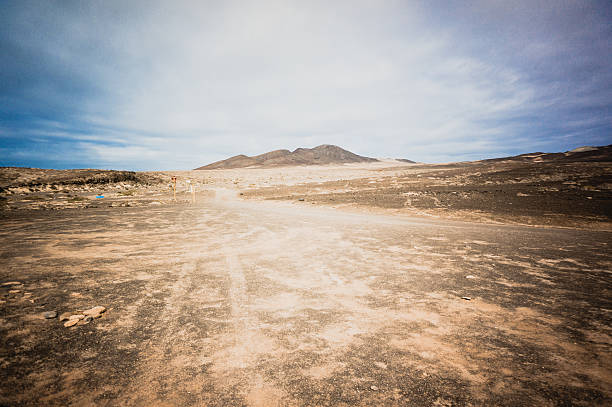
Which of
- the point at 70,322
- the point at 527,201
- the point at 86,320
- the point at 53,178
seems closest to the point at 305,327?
the point at 86,320

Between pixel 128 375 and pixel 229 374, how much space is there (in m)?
0.98

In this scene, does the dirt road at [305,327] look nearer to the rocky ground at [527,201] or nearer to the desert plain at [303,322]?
the desert plain at [303,322]

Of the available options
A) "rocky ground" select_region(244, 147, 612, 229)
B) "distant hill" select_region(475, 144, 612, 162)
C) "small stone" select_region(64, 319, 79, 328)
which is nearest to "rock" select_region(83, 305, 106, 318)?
"small stone" select_region(64, 319, 79, 328)

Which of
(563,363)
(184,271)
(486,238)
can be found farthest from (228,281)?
(486,238)

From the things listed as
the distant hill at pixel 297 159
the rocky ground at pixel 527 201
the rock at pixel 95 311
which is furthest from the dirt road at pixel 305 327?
the distant hill at pixel 297 159

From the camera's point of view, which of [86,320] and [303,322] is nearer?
[86,320]

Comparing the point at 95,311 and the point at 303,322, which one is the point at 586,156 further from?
the point at 95,311

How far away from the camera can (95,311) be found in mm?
3346

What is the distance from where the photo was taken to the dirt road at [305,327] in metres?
2.21

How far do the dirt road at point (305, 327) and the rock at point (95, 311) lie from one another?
0.15 m

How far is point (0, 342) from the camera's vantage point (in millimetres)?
2648

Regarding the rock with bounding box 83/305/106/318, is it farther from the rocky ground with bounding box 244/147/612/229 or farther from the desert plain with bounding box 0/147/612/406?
the rocky ground with bounding box 244/147/612/229

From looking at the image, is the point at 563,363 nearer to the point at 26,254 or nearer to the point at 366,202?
the point at 26,254

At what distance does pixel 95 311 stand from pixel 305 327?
117 inches
